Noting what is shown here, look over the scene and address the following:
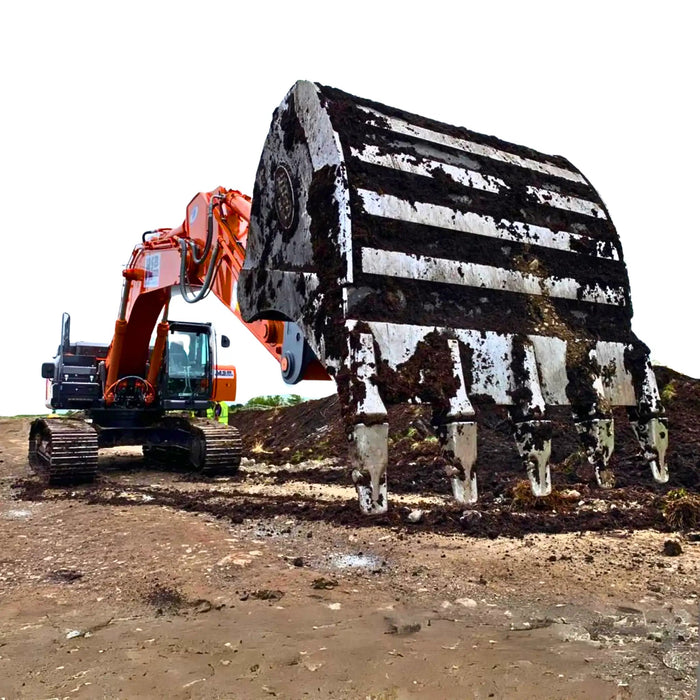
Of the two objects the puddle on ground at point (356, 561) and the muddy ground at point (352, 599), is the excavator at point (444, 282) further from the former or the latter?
the puddle on ground at point (356, 561)

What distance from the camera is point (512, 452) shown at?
27.2ft

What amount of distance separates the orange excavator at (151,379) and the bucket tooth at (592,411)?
433 centimetres

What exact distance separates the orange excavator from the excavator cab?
0.6 inches

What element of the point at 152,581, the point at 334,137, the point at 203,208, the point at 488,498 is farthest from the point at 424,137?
the point at 203,208

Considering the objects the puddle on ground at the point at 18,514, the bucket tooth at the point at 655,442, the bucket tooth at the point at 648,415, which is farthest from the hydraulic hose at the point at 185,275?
the bucket tooth at the point at 655,442

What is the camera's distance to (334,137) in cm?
308

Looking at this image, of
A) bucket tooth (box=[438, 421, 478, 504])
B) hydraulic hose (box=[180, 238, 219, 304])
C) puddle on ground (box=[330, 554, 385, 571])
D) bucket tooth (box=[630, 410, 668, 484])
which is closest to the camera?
bucket tooth (box=[438, 421, 478, 504])

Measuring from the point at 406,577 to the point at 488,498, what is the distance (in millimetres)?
2357

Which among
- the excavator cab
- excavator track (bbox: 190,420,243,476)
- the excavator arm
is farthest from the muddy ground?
the excavator cab

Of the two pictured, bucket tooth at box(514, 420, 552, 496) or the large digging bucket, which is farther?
bucket tooth at box(514, 420, 552, 496)

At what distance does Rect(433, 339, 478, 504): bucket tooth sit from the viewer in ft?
9.05

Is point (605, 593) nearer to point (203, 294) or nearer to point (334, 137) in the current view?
point (334, 137)

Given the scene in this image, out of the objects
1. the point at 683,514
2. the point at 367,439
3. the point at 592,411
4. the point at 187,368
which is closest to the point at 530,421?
the point at 592,411

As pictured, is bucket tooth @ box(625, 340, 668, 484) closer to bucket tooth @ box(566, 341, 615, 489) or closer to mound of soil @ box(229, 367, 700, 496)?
mound of soil @ box(229, 367, 700, 496)
